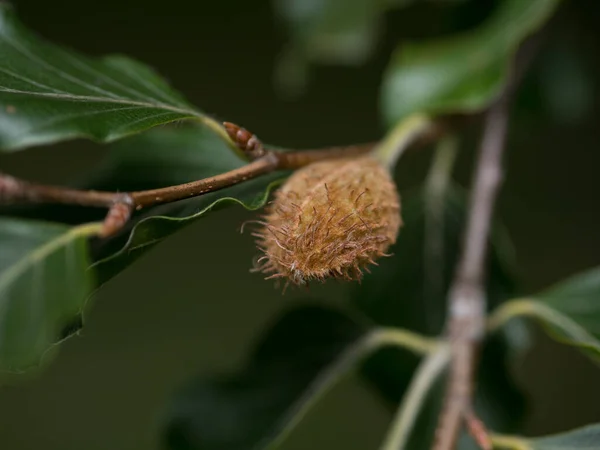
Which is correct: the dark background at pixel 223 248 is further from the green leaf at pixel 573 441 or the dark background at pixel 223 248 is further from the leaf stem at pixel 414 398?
the green leaf at pixel 573 441

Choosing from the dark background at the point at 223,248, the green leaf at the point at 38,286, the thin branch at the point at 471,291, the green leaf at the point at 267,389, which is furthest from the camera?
the dark background at the point at 223,248

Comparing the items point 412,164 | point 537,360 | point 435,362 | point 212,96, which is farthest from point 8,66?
point 537,360

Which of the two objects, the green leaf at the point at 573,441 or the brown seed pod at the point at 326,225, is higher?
the brown seed pod at the point at 326,225

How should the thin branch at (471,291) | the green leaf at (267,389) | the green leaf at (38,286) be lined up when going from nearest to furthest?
the green leaf at (38,286), the thin branch at (471,291), the green leaf at (267,389)

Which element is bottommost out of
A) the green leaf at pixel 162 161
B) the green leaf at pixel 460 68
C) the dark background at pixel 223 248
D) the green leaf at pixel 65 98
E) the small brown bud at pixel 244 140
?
the dark background at pixel 223 248

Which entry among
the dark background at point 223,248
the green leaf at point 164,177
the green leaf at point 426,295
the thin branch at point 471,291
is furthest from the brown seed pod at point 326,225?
the dark background at point 223,248

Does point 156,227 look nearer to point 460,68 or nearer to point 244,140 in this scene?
point 244,140

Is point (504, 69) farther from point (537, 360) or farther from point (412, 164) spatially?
point (537, 360)
